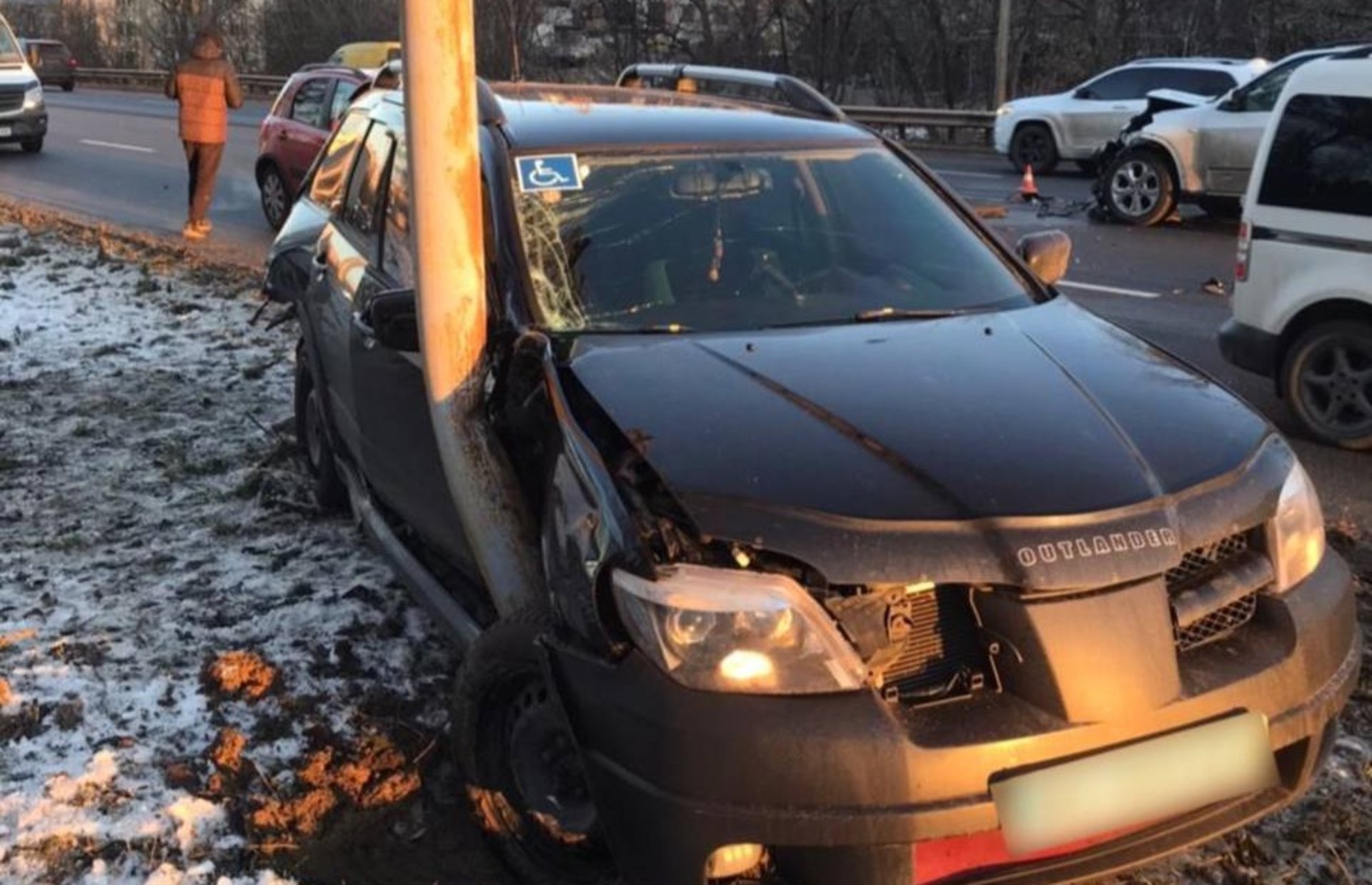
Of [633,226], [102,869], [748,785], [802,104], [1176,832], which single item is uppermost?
[802,104]

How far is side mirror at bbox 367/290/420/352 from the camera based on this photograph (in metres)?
3.62

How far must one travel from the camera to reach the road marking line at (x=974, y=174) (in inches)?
773

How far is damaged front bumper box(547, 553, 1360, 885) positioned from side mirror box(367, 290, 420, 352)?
1.36 meters

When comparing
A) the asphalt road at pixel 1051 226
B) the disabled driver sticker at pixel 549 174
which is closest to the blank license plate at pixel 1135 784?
the asphalt road at pixel 1051 226

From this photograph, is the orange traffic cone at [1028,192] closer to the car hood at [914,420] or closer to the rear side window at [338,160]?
the rear side window at [338,160]

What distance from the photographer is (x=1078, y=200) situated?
1662cm

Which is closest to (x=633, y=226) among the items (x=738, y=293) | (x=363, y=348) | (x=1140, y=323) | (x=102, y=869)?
(x=738, y=293)

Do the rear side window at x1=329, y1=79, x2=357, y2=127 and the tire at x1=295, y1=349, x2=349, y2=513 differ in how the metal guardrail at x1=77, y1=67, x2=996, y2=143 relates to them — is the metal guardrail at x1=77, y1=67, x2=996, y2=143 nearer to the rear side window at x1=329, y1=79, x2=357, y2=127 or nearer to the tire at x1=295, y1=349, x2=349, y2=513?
the rear side window at x1=329, y1=79, x2=357, y2=127

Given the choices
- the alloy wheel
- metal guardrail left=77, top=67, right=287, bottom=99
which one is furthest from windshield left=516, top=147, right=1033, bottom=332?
metal guardrail left=77, top=67, right=287, bottom=99

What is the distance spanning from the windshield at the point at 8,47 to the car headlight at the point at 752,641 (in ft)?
74.4

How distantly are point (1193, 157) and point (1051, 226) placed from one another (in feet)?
5.48

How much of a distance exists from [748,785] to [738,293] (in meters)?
1.68

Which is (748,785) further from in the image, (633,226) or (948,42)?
(948,42)

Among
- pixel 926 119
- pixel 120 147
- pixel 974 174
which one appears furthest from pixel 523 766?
pixel 926 119
